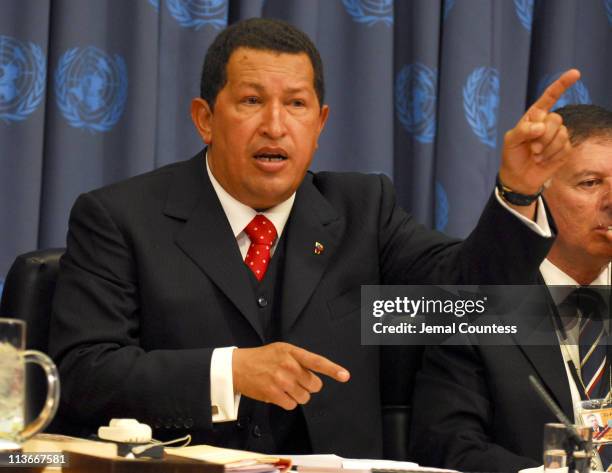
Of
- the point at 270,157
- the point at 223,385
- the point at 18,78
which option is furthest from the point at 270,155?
the point at 18,78

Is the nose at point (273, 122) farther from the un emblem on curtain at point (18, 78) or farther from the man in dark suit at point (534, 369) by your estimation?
the un emblem on curtain at point (18, 78)

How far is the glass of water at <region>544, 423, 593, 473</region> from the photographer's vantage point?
5.43 feet

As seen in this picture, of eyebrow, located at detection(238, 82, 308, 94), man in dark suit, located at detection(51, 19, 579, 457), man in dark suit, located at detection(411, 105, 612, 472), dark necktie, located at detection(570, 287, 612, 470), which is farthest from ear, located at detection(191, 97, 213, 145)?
dark necktie, located at detection(570, 287, 612, 470)

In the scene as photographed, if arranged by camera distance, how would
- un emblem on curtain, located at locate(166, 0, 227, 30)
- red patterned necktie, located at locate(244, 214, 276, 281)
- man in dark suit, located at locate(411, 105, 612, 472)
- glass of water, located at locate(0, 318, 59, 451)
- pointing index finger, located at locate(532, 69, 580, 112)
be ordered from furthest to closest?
1. un emblem on curtain, located at locate(166, 0, 227, 30)
2. red patterned necktie, located at locate(244, 214, 276, 281)
3. man in dark suit, located at locate(411, 105, 612, 472)
4. pointing index finger, located at locate(532, 69, 580, 112)
5. glass of water, located at locate(0, 318, 59, 451)

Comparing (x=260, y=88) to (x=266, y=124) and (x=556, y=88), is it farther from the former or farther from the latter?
(x=556, y=88)

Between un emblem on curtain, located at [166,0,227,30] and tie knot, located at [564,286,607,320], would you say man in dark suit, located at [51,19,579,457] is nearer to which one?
tie knot, located at [564,286,607,320]

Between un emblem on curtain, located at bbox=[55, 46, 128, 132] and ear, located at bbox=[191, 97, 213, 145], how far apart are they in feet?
1.61

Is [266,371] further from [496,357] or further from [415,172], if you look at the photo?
[415,172]

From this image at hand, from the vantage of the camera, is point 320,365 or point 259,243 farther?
point 259,243

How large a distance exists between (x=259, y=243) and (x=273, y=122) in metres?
0.29

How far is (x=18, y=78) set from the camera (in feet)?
9.50

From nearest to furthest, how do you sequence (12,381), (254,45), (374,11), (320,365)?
1. (12,381)
2. (320,365)
3. (254,45)
4. (374,11)

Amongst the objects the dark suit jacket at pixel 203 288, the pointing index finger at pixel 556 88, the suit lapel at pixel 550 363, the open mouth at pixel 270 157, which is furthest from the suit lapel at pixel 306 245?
the pointing index finger at pixel 556 88

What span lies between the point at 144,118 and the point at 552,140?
1.35 metres
